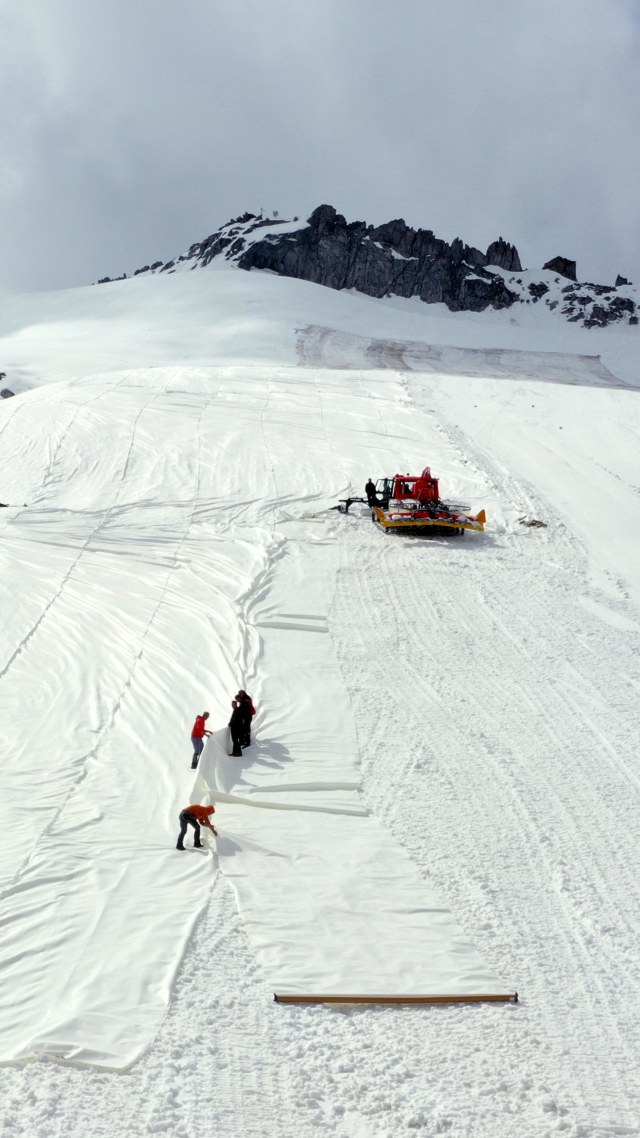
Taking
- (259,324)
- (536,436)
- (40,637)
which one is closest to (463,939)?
(40,637)

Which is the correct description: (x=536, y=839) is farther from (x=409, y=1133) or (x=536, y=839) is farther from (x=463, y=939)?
(x=409, y=1133)

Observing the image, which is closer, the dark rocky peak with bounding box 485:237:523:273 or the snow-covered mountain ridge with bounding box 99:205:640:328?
the snow-covered mountain ridge with bounding box 99:205:640:328

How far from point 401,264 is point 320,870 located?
105m

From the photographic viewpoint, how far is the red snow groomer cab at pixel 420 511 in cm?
2161

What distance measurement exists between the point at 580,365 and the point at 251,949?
2526 inches

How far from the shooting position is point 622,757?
38.0 feet

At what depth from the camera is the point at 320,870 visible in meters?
8.90

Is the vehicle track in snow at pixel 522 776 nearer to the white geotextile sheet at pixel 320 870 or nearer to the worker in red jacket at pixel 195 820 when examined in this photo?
the white geotextile sheet at pixel 320 870

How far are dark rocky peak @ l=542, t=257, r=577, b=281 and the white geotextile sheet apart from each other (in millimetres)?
107456

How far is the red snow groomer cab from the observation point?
70.9ft

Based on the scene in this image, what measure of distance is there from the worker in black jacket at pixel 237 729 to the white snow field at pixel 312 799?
150 millimetres

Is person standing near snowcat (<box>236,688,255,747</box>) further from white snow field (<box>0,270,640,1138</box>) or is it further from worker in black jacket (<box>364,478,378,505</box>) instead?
worker in black jacket (<box>364,478,378,505</box>)

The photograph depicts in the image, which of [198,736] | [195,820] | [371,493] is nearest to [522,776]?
[198,736]

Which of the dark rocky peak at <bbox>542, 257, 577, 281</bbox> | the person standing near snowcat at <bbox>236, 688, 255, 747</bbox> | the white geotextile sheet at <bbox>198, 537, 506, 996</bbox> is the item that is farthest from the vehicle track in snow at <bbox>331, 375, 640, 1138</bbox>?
the dark rocky peak at <bbox>542, 257, 577, 281</bbox>
